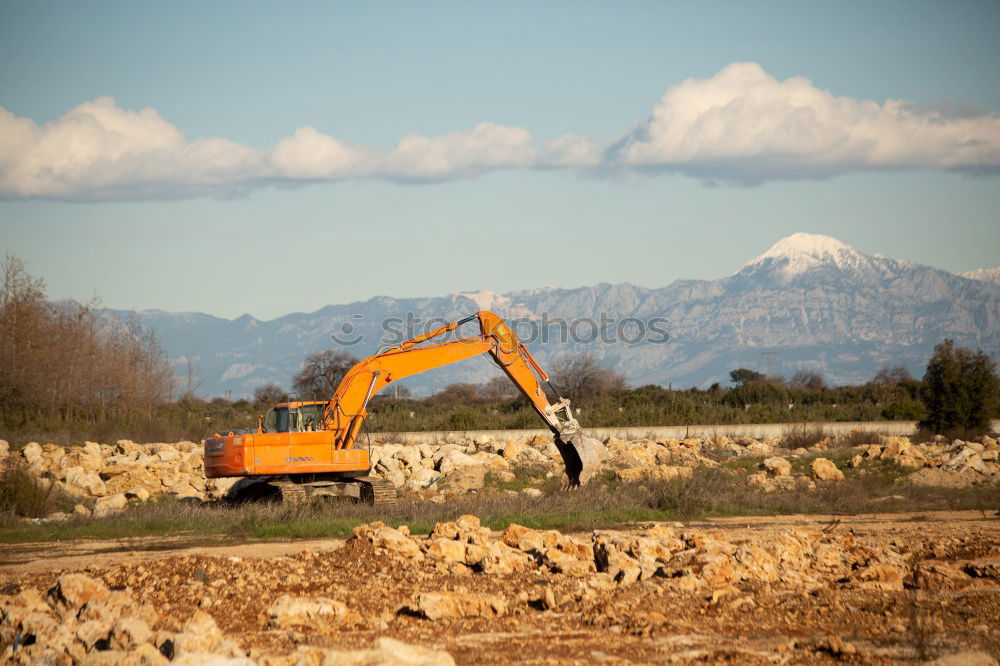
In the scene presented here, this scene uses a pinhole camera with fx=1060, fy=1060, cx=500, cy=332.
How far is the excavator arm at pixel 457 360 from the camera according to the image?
70.9ft

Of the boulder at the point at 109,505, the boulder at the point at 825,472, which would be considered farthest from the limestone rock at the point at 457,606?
the boulder at the point at 825,472

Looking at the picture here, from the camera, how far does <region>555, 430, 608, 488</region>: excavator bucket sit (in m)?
23.0

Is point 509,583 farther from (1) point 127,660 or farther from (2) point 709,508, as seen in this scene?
(2) point 709,508

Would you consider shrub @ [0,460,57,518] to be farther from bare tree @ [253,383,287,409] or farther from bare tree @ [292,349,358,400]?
bare tree @ [292,349,358,400]

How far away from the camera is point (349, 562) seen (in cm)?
1382

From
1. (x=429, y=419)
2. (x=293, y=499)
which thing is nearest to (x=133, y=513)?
(x=293, y=499)

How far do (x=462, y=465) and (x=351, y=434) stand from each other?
7027mm

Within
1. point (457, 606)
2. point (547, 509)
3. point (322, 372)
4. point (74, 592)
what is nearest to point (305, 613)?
point (457, 606)

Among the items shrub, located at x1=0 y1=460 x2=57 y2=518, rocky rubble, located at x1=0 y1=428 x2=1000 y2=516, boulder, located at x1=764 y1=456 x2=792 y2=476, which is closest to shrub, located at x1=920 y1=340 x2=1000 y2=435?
rocky rubble, located at x1=0 y1=428 x2=1000 y2=516

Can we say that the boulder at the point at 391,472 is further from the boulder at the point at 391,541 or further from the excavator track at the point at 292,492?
the boulder at the point at 391,541

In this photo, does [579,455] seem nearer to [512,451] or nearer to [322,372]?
[512,451]

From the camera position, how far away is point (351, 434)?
71.4ft

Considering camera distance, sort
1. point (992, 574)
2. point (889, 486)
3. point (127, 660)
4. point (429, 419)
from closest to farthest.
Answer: point (127, 660) < point (992, 574) < point (889, 486) < point (429, 419)

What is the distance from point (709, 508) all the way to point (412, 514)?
621cm
